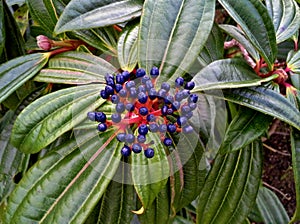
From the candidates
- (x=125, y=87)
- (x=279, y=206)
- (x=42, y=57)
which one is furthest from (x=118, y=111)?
(x=279, y=206)

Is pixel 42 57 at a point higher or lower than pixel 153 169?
higher

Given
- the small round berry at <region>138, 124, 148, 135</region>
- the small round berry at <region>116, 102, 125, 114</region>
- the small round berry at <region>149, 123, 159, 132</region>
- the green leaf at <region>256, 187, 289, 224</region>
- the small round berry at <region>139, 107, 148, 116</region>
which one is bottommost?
the green leaf at <region>256, 187, 289, 224</region>

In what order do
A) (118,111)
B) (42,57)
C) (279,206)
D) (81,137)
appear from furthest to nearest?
1. (279,206)
2. (42,57)
3. (81,137)
4. (118,111)

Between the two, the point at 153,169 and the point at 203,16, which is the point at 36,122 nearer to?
the point at 153,169

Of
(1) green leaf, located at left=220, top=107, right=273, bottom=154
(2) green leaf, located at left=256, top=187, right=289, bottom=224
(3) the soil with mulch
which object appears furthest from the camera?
(3) the soil with mulch

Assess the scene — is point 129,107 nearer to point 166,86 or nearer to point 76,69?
point 166,86

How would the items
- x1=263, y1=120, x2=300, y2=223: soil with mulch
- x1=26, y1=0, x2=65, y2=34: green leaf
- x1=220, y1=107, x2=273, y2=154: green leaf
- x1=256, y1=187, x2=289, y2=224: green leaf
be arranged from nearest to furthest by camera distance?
x1=220, y1=107, x2=273, y2=154: green leaf < x1=26, y1=0, x2=65, y2=34: green leaf < x1=256, y1=187, x2=289, y2=224: green leaf < x1=263, y1=120, x2=300, y2=223: soil with mulch

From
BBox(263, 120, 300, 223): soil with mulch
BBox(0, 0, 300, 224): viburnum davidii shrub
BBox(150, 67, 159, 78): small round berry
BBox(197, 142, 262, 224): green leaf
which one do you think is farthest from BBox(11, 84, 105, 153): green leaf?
BBox(263, 120, 300, 223): soil with mulch

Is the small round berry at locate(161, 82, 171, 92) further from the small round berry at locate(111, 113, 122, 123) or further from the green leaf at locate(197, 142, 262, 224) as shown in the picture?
the green leaf at locate(197, 142, 262, 224)
